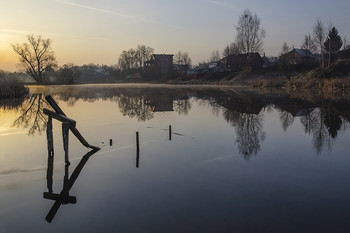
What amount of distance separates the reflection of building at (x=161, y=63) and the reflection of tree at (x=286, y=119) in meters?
84.6

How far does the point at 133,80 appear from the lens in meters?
110

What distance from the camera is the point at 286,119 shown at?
69.3 feet

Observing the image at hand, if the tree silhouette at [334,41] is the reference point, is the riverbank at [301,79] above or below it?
below

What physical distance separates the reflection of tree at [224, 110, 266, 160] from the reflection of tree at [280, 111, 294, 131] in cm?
141

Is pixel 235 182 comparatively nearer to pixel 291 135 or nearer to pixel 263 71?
pixel 291 135

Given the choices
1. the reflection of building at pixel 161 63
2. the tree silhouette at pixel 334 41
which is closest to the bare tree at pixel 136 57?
the reflection of building at pixel 161 63

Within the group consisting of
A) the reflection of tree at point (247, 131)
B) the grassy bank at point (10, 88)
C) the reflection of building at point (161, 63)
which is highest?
the reflection of building at point (161, 63)

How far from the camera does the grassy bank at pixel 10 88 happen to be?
37.2 meters

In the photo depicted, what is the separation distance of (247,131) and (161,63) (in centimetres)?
9731

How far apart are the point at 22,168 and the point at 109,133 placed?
628cm

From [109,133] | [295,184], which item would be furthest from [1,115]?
[295,184]

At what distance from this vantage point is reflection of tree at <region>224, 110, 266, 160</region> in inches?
498

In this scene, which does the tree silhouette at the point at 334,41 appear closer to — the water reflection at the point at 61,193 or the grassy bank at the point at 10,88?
the grassy bank at the point at 10,88

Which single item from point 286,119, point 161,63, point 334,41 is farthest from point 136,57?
point 286,119
